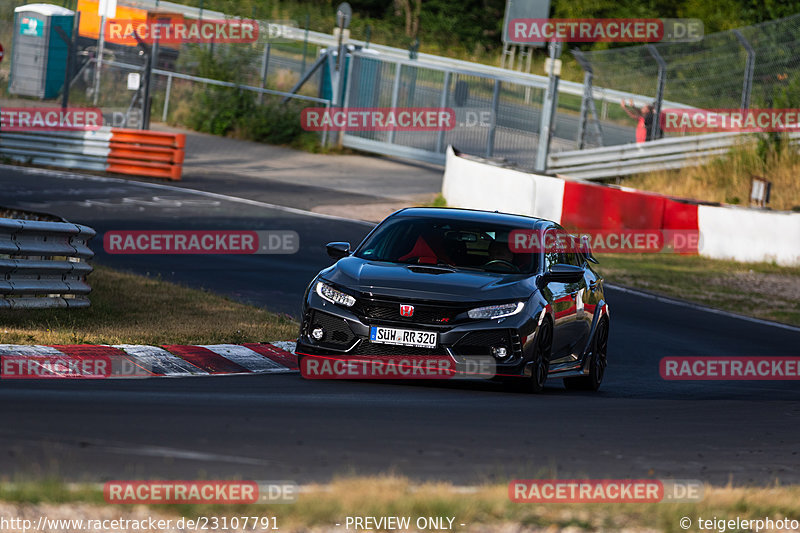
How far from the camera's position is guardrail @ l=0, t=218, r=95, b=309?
37.2 feet

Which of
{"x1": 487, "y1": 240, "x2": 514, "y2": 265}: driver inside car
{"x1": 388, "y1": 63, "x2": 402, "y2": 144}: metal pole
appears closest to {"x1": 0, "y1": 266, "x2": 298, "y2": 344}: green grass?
{"x1": 487, "y1": 240, "x2": 514, "y2": 265}: driver inside car

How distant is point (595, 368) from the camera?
1173cm

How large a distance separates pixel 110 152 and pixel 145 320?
16.7m

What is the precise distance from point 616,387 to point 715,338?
434 centimetres

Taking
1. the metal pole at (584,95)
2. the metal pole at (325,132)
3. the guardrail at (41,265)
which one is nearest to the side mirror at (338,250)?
the guardrail at (41,265)

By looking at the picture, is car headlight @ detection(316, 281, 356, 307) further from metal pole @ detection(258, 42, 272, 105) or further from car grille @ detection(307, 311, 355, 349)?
metal pole @ detection(258, 42, 272, 105)

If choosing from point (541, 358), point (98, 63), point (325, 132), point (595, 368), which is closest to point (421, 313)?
point (541, 358)

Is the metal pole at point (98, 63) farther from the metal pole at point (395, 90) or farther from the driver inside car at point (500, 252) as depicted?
the driver inside car at point (500, 252)

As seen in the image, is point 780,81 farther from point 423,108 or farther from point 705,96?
point 423,108

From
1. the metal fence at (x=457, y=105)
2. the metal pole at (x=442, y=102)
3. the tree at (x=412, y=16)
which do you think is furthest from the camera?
the tree at (x=412, y=16)

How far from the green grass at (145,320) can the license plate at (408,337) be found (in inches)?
90.1

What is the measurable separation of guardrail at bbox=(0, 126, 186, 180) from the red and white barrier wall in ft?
23.3

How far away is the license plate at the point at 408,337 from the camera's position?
9.65 meters

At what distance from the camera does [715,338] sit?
52.7ft
